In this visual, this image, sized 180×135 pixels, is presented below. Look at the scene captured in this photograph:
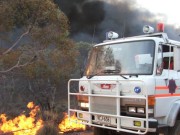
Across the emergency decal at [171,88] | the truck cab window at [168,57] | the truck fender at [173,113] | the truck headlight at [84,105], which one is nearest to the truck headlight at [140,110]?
the emergency decal at [171,88]

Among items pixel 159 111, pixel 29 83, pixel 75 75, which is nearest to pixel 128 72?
pixel 159 111

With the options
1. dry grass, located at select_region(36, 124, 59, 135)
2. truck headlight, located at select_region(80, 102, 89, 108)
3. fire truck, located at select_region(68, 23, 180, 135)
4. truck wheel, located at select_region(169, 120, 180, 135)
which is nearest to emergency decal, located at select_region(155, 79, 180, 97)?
fire truck, located at select_region(68, 23, 180, 135)

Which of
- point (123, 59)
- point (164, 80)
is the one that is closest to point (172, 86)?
point (164, 80)

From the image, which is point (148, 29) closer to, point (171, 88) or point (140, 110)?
point (171, 88)

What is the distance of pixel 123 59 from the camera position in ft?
23.6

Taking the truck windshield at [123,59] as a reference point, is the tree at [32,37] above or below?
above

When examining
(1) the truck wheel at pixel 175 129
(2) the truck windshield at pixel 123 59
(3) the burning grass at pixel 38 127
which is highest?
(2) the truck windshield at pixel 123 59

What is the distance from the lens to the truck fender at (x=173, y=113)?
660cm

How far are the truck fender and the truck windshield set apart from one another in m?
0.96

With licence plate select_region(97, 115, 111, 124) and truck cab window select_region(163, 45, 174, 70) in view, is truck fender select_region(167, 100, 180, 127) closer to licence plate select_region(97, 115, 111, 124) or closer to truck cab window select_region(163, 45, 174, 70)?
truck cab window select_region(163, 45, 174, 70)

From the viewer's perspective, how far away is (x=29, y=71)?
11234 millimetres

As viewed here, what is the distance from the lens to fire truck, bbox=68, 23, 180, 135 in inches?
251

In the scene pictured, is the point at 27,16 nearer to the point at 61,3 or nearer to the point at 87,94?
the point at 87,94

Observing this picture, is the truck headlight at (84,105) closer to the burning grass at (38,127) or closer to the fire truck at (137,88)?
the fire truck at (137,88)
